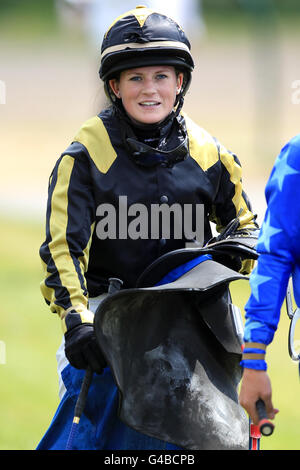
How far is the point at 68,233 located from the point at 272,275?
1.02 m

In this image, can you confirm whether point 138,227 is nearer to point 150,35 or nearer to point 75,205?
point 75,205

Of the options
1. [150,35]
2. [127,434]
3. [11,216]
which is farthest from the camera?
[11,216]

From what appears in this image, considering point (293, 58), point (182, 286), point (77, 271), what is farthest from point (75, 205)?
point (293, 58)

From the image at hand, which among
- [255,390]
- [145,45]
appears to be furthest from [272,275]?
[145,45]

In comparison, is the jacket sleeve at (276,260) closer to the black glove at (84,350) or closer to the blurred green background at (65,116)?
the black glove at (84,350)

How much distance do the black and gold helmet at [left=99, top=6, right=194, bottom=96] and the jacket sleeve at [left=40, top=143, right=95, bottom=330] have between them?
1.23 feet

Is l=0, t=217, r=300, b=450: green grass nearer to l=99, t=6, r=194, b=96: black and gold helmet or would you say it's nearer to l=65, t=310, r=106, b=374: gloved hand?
l=65, t=310, r=106, b=374: gloved hand

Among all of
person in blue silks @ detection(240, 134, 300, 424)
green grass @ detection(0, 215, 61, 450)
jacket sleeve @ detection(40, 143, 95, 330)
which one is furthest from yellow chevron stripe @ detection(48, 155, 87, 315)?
green grass @ detection(0, 215, 61, 450)

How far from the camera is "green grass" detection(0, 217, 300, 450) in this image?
6172 mm

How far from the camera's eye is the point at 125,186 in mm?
3932

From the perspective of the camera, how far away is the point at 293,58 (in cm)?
2527

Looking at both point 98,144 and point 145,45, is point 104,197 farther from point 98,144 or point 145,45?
point 145,45

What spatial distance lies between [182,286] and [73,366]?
0.48 metres

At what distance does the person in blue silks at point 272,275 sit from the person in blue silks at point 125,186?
0.80 m
